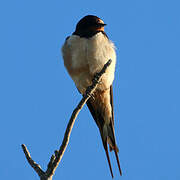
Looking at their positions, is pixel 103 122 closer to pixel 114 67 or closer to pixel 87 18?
pixel 114 67

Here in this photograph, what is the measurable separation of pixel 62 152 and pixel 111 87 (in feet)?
7.07

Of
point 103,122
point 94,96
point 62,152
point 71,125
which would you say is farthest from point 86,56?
point 62,152

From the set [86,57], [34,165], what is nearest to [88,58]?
[86,57]

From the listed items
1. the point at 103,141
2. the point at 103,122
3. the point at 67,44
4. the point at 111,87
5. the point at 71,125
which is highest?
the point at 67,44

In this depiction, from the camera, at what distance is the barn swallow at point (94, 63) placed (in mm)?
3637

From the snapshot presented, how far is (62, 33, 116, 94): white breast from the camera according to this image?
3623 mm

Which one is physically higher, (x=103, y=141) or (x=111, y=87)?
(x=111, y=87)

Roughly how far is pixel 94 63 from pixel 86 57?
0.10 m

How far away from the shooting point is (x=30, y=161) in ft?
7.15

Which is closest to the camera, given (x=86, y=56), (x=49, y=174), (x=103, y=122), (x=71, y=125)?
(x=49, y=174)

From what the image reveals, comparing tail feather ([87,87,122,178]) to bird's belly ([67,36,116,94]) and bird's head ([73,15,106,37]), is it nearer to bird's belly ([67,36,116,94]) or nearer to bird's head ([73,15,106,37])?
bird's belly ([67,36,116,94])

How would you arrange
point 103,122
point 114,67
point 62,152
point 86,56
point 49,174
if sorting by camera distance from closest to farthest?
point 49,174
point 62,152
point 86,56
point 114,67
point 103,122

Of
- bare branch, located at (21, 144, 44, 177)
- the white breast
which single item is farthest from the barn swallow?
bare branch, located at (21, 144, 44, 177)

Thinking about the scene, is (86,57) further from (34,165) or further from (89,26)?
(34,165)
